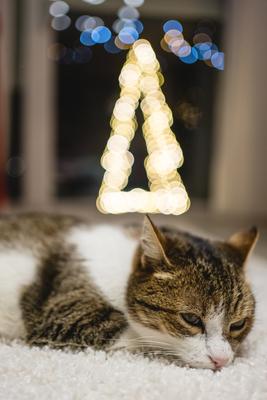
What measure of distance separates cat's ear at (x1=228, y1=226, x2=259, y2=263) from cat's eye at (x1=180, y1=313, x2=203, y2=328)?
8.7 inches

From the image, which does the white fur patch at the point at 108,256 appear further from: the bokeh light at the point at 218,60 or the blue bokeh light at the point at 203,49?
the bokeh light at the point at 218,60

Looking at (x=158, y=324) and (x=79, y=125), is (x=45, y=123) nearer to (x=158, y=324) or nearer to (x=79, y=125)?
(x=79, y=125)

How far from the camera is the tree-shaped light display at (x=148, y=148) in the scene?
11.2ft

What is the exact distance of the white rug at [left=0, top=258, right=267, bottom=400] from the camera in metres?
0.80

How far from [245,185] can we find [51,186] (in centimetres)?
156

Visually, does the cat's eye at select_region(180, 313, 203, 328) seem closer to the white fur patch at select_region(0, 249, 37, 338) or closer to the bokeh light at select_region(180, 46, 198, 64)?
the white fur patch at select_region(0, 249, 37, 338)

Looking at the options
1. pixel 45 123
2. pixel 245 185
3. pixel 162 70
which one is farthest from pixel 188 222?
pixel 45 123

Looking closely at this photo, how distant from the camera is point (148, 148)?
11.7ft

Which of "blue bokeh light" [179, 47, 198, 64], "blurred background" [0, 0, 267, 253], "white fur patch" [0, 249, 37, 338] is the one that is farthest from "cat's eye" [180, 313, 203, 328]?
"blue bokeh light" [179, 47, 198, 64]

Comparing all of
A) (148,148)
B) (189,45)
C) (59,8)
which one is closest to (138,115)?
(148,148)

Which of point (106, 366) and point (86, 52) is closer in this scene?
point (106, 366)

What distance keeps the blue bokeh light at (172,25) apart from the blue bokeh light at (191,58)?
18cm

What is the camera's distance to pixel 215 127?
3.96 m

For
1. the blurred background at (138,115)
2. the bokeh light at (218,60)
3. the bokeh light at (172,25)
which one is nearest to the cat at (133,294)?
the blurred background at (138,115)
